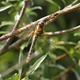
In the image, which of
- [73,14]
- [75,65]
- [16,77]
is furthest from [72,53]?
[73,14]

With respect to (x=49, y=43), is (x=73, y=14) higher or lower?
lower

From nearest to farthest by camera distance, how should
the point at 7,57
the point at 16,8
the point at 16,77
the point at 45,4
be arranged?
the point at 16,77 < the point at 16,8 < the point at 7,57 < the point at 45,4

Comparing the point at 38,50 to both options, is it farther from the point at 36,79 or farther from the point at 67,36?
the point at 67,36

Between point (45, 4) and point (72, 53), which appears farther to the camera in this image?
point (45, 4)

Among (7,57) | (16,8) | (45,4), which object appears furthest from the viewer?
(45,4)

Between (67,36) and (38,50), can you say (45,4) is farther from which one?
(38,50)

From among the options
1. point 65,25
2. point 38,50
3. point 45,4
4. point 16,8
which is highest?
point 16,8
